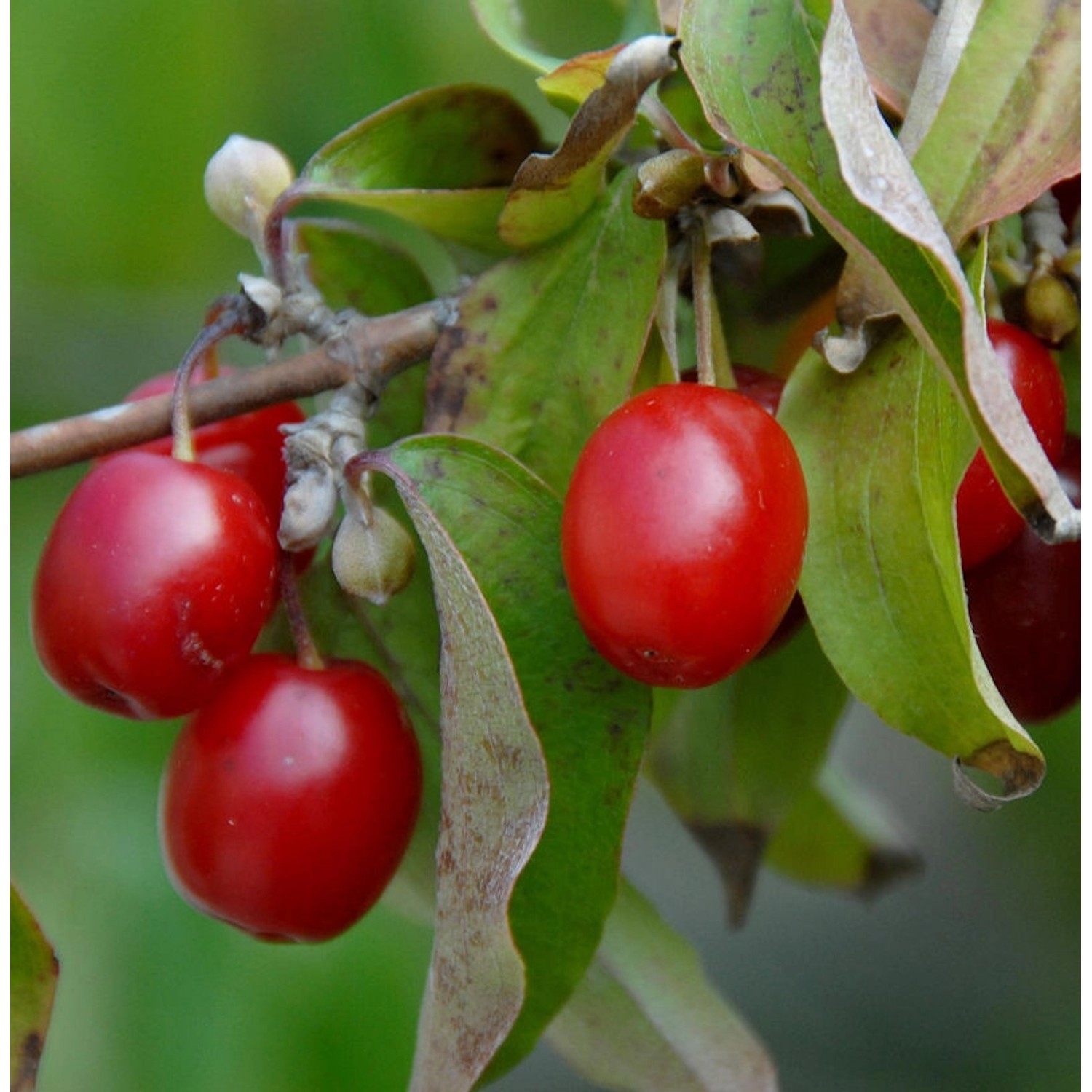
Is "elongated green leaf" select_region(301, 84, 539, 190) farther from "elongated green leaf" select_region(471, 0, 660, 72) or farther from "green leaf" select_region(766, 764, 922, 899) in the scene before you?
"green leaf" select_region(766, 764, 922, 899)

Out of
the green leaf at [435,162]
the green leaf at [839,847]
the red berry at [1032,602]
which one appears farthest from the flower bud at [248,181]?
the green leaf at [839,847]

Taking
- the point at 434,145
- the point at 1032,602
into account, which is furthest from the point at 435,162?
the point at 1032,602

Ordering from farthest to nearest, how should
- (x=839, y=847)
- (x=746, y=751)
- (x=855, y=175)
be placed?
(x=839, y=847) < (x=746, y=751) < (x=855, y=175)

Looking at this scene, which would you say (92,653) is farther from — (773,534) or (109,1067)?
(109,1067)

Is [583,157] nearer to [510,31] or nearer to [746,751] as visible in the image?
[510,31]

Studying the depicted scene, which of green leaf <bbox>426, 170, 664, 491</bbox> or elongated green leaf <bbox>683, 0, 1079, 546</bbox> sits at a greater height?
elongated green leaf <bbox>683, 0, 1079, 546</bbox>

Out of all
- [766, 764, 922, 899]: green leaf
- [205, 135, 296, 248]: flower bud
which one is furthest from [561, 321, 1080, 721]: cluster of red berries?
[766, 764, 922, 899]: green leaf
